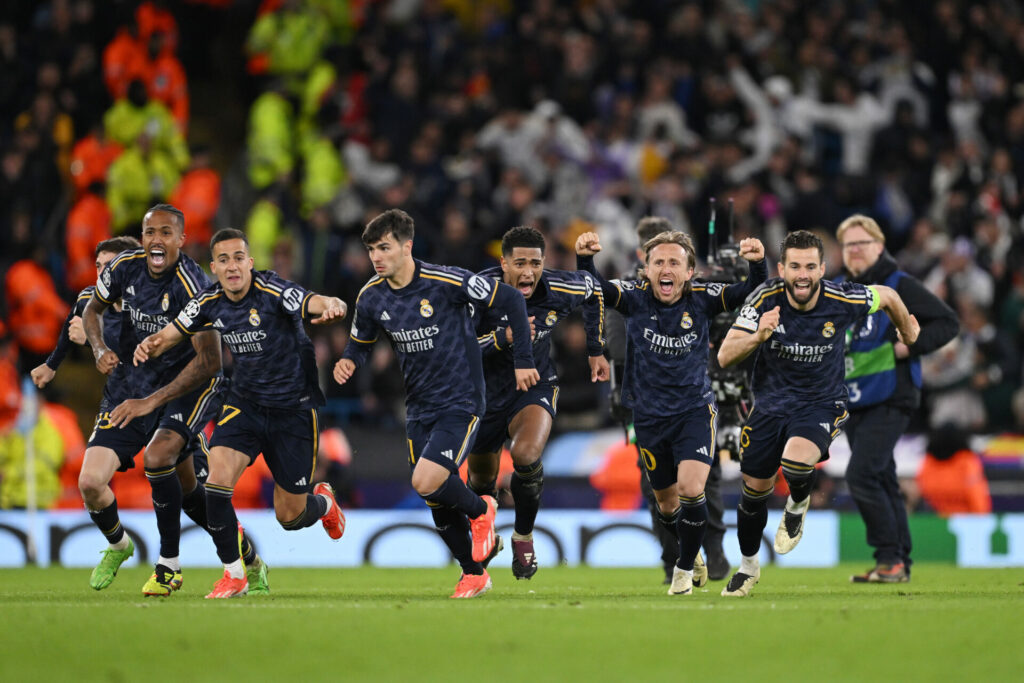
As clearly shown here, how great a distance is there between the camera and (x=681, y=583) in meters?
9.62

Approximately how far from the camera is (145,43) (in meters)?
18.7

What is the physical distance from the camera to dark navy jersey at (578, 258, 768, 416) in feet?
32.1

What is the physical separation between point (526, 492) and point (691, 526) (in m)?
1.33

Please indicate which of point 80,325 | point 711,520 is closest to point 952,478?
point 711,520

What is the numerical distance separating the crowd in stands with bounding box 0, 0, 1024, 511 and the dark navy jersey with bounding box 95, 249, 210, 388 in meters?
5.87

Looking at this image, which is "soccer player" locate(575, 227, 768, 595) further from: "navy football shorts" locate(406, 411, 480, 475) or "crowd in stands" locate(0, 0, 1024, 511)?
"crowd in stands" locate(0, 0, 1024, 511)

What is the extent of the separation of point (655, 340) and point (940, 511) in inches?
243

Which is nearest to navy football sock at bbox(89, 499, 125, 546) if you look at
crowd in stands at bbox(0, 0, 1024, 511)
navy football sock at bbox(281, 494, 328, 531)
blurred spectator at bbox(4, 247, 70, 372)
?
navy football sock at bbox(281, 494, 328, 531)

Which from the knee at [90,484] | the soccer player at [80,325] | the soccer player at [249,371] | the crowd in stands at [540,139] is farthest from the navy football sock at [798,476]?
the crowd in stands at [540,139]

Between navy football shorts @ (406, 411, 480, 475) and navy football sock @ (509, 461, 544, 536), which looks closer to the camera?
navy football shorts @ (406, 411, 480, 475)

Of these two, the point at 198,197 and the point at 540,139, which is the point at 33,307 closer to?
the point at 198,197

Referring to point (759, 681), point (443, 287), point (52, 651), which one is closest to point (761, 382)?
point (443, 287)

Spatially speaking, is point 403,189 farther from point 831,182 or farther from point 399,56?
point 831,182

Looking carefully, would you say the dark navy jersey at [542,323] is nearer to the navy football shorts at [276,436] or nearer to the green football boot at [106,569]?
the navy football shorts at [276,436]
